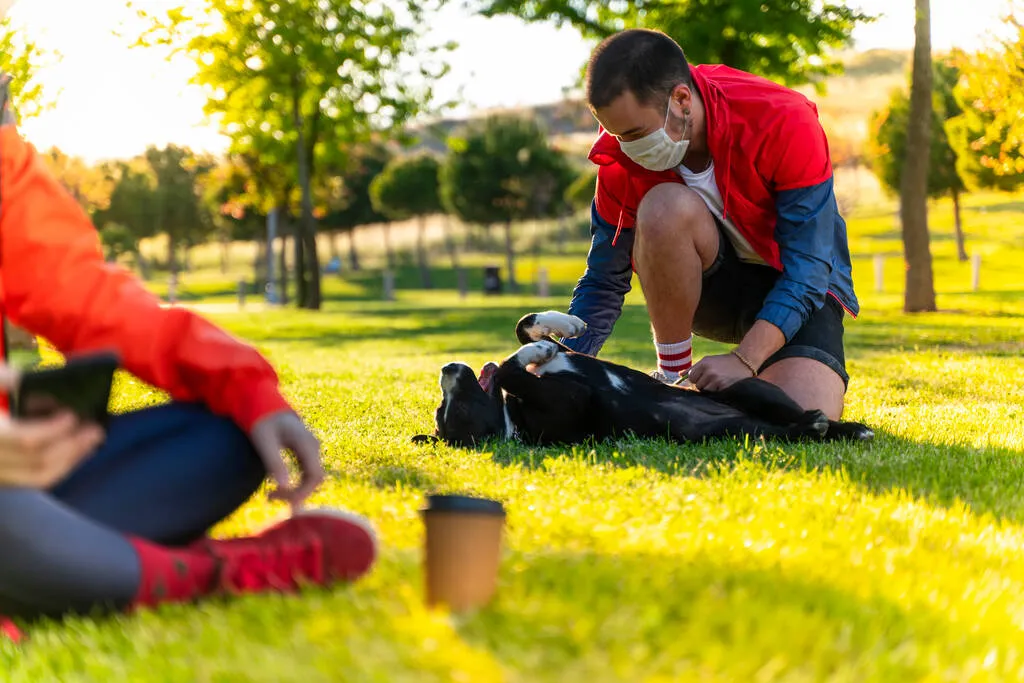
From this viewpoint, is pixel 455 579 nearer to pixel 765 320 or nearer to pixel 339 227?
pixel 765 320

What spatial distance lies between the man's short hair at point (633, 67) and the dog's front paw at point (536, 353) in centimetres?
96

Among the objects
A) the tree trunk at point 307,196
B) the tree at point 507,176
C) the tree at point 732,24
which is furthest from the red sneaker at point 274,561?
the tree at point 507,176

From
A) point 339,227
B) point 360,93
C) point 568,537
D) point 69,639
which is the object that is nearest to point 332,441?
point 568,537

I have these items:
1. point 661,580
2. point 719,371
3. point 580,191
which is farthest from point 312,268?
point 580,191

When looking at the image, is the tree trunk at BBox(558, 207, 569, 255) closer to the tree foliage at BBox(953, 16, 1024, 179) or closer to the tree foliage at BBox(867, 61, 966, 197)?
the tree foliage at BBox(867, 61, 966, 197)

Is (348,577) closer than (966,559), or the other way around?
(348,577)

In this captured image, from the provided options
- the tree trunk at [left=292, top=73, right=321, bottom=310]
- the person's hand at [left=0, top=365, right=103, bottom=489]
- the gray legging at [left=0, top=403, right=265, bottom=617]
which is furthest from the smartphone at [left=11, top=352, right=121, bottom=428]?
the tree trunk at [left=292, top=73, right=321, bottom=310]

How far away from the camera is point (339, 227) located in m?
68.6

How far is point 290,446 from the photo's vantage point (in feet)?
7.33

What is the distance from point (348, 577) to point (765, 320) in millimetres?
2421

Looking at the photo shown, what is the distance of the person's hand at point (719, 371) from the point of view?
405 cm

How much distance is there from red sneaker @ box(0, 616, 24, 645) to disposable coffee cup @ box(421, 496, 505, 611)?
33.4 inches

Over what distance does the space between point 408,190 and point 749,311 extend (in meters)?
62.3

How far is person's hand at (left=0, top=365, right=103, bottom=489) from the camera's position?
5.59 ft
